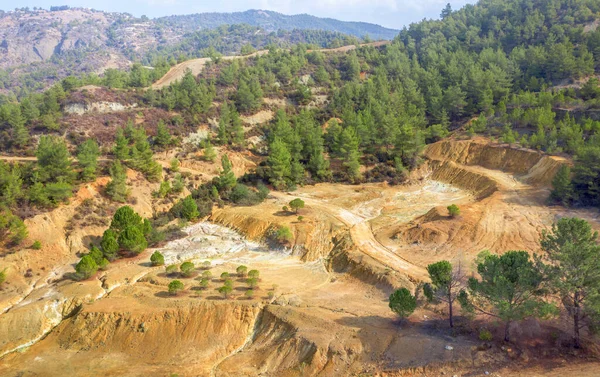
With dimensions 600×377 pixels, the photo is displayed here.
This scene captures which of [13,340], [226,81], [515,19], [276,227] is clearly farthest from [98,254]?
[515,19]

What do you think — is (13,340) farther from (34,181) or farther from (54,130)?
(54,130)

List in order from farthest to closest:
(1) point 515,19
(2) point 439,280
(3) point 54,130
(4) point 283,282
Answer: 1. (1) point 515,19
2. (3) point 54,130
3. (4) point 283,282
4. (2) point 439,280

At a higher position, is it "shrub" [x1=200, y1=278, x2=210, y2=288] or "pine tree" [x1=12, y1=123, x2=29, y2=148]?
"pine tree" [x1=12, y1=123, x2=29, y2=148]

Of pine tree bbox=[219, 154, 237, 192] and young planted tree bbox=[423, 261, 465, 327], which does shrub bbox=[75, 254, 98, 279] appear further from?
young planted tree bbox=[423, 261, 465, 327]

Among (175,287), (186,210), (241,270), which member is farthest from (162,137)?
(175,287)

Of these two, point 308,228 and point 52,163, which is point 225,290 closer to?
point 308,228

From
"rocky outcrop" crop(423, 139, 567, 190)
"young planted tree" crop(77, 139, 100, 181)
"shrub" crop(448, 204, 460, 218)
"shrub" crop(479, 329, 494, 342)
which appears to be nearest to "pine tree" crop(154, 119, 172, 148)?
"young planted tree" crop(77, 139, 100, 181)
